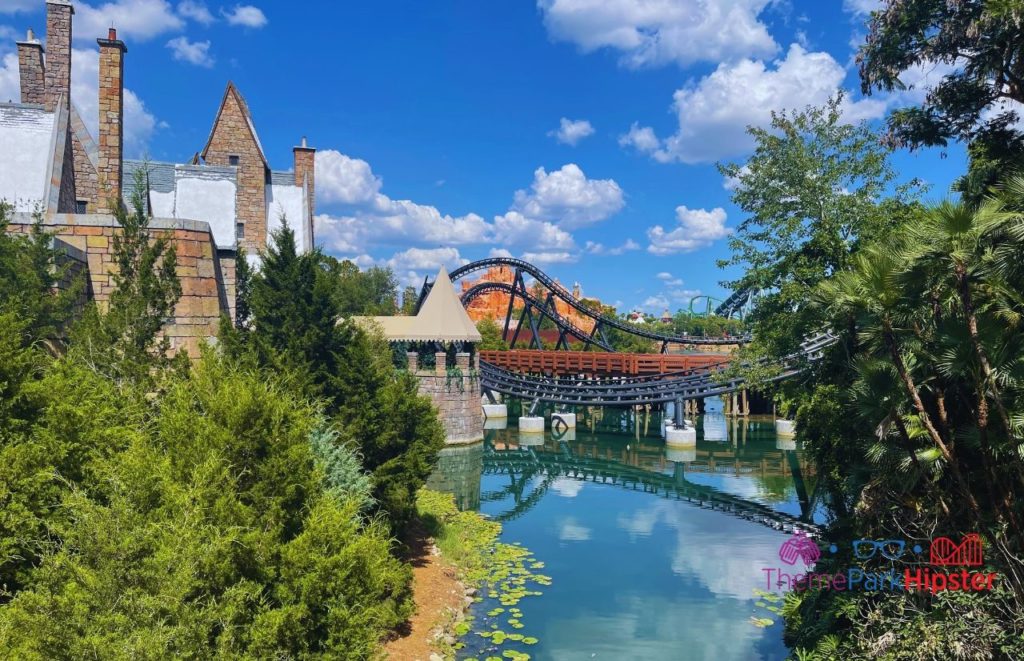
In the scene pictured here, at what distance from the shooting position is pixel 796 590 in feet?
35.6

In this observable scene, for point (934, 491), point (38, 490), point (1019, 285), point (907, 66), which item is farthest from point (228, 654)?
point (907, 66)

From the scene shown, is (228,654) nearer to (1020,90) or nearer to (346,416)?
(346,416)

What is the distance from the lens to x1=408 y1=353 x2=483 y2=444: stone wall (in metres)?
28.4

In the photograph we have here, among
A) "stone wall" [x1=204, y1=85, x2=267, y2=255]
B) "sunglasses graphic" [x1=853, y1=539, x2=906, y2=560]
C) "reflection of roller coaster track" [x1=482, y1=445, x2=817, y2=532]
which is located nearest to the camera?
"sunglasses graphic" [x1=853, y1=539, x2=906, y2=560]

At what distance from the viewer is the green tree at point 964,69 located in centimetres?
705

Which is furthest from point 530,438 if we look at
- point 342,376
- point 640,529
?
point 342,376

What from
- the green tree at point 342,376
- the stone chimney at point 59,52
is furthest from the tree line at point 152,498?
the stone chimney at point 59,52

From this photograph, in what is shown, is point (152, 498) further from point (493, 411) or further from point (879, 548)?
point (493, 411)

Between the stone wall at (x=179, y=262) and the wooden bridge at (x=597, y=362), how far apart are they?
27.7 metres

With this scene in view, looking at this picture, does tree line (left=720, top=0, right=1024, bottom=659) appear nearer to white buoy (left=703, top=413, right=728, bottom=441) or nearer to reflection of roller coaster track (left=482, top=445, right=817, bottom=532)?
reflection of roller coaster track (left=482, top=445, right=817, bottom=532)

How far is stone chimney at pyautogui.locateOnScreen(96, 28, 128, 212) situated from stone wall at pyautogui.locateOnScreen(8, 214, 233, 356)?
1467mm

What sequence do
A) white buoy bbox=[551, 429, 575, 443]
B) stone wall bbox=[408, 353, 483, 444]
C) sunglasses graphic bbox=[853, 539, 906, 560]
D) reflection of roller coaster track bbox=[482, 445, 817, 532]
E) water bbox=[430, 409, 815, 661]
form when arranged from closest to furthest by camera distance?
sunglasses graphic bbox=[853, 539, 906, 560]
water bbox=[430, 409, 815, 661]
reflection of roller coaster track bbox=[482, 445, 817, 532]
stone wall bbox=[408, 353, 483, 444]
white buoy bbox=[551, 429, 575, 443]

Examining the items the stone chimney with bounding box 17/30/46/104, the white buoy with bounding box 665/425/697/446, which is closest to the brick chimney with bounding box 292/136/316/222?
the stone chimney with bounding box 17/30/46/104

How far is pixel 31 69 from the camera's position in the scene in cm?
1375
